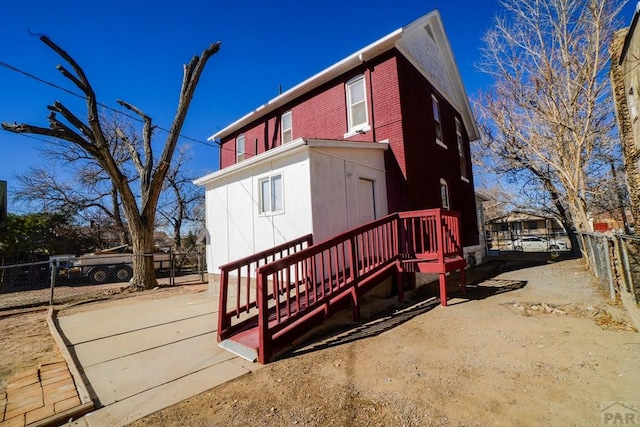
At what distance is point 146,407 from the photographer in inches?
111

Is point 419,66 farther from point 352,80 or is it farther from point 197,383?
point 197,383

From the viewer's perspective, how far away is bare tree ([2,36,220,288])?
1020cm

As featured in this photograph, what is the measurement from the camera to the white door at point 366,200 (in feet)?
26.1

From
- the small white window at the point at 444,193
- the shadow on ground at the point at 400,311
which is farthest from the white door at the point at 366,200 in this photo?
the small white window at the point at 444,193

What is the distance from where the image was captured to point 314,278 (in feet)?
15.1

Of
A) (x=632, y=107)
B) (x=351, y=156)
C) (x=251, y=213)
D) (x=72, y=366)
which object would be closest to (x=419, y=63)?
(x=351, y=156)

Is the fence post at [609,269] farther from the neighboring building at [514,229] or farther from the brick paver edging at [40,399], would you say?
the neighboring building at [514,229]

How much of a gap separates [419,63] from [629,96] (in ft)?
19.8

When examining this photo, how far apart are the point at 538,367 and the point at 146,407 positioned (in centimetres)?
413

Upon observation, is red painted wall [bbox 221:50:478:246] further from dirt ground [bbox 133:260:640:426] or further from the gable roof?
dirt ground [bbox 133:260:640:426]

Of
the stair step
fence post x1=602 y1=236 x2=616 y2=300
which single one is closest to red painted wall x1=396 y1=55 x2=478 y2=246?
fence post x1=602 y1=236 x2=616 y2=300

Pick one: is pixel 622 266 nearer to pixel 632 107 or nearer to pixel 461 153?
pixel 632 107

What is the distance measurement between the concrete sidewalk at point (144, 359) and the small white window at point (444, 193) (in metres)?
8.87

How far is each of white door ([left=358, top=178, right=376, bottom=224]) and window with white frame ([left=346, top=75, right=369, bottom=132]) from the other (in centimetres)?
233
